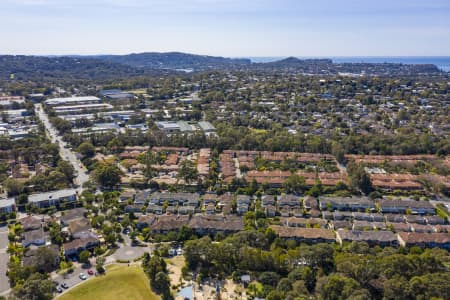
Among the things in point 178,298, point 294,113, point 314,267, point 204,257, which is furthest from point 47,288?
point 294,113

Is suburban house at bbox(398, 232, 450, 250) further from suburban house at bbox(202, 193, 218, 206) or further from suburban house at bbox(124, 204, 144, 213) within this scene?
suburban house at bbox(124, 204, 144, 213)

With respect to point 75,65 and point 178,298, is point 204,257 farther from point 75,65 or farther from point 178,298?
point 75,65

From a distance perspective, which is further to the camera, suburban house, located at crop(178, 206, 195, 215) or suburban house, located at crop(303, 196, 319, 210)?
suburban house, located at crop(303, 196, 319, 210)

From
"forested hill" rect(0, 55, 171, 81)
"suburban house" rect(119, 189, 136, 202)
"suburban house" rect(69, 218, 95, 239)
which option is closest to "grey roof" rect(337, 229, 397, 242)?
"suburban house" rect(119, 189, 136, 202)

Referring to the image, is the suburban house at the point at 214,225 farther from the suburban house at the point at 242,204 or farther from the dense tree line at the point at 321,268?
the dense tree line at the point at 321,268

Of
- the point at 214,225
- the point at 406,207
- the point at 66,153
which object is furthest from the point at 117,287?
the point at 66,153

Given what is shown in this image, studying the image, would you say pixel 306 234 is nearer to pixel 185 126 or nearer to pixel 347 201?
pixel 347 201
